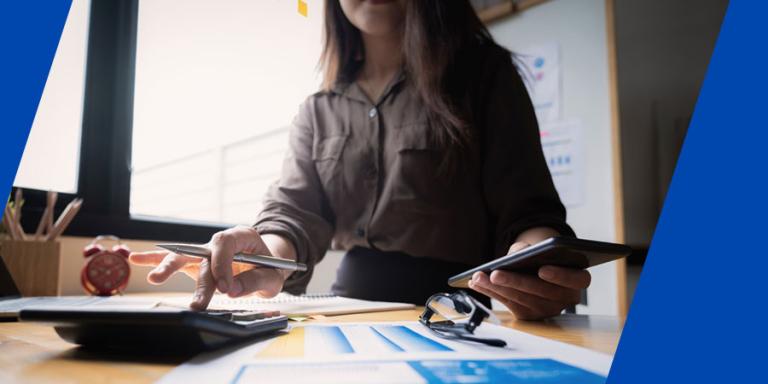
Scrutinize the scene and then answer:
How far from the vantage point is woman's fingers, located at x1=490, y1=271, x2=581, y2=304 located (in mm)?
451

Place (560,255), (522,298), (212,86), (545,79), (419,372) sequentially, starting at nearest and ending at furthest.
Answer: (419,372) < (560,255) < (522,298) < (212,86) < (545,79)

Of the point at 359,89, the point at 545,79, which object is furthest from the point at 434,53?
the point at 545,79

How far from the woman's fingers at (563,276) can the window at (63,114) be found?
920 mm

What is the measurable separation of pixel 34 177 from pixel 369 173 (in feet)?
2.12

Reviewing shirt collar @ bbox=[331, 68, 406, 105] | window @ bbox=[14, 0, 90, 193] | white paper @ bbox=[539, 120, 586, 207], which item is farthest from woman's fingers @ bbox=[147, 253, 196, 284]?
white paper @ bbox=[539, 120, 586, 207]

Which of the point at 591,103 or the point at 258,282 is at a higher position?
the point at 591,103

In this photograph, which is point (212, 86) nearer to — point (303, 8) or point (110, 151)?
point (303, 8)

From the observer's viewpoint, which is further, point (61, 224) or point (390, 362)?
point (61, 224)

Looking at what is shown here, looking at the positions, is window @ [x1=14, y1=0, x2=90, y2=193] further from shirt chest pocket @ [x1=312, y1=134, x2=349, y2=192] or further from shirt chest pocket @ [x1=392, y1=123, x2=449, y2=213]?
shirt chest pocket @ [x1=392, y1=123, x2=449, y2=213]

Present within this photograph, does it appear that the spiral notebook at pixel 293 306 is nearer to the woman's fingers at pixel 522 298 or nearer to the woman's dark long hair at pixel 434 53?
the woman's fingers at pixel 522 298

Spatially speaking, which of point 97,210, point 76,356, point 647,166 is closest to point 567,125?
point 647,166

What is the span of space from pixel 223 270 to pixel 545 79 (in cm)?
134

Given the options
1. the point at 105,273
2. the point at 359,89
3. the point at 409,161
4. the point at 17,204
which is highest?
the point at 359,89

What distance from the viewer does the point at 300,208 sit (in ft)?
2.78
